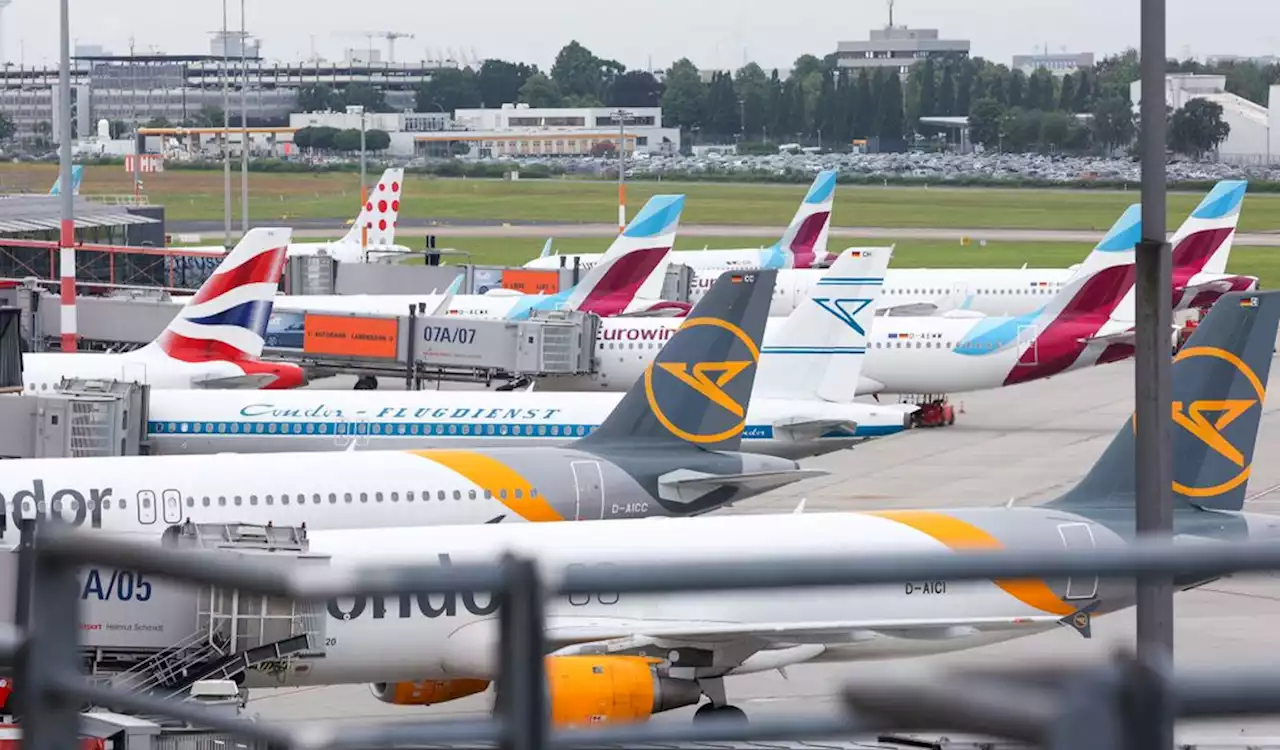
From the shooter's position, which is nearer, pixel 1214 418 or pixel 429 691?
pixel 429 691

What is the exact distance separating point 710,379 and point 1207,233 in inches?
1678

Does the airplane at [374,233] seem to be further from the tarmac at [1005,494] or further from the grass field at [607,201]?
the grass field at [607,201]

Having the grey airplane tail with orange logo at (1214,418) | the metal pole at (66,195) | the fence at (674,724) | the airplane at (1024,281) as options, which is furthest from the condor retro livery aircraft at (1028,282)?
the fence at (674,724)

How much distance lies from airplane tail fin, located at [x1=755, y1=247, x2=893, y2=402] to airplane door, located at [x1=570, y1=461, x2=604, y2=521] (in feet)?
32.6

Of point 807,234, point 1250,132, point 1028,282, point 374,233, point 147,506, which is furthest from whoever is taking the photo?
point 1250,132

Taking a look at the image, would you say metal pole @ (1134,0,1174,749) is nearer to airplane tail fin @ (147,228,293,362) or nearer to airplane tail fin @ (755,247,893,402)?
airplane tail fin @ (755,247,893,402)

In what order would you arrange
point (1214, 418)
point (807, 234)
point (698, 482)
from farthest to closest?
point (807, 234) → point (698, 482) → point (1214, 418)

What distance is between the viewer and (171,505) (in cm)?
2883

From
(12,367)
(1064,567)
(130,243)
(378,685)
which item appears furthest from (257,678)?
(130,243)

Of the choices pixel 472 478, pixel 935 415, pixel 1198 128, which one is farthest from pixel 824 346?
pixel 1198 128

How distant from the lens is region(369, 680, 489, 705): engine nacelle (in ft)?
72.5

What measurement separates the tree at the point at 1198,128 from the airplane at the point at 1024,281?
101m

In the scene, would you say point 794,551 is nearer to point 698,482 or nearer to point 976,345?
point 698,482

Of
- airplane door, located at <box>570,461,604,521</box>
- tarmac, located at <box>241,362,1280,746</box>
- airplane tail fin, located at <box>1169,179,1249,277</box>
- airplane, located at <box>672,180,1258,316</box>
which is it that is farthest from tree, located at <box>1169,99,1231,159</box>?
airplane door, located at <box>570,461,604,521</box>
